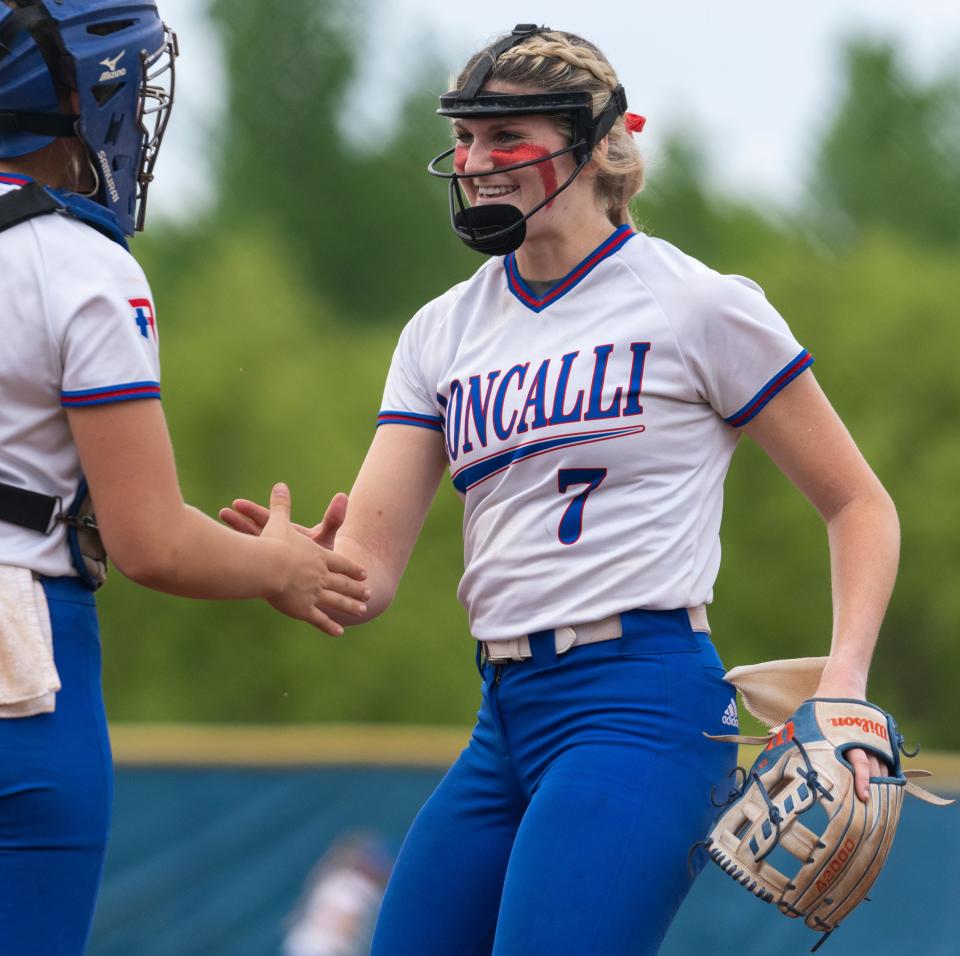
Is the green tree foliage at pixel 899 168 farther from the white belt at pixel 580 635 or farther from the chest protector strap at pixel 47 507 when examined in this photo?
the chest protector strap at pixel 47 507

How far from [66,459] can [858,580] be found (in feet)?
5.03

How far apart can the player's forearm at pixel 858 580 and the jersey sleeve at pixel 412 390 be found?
93cm

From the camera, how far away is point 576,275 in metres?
3.37

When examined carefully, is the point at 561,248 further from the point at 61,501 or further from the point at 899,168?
the point at 899,168

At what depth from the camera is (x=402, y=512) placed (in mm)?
3623

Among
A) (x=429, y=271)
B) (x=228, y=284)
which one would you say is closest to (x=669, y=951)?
(x=228, y=284)

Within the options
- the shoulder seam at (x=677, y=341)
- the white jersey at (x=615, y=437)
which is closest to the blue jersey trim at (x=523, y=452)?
the white jersey at (x=615, y=437)

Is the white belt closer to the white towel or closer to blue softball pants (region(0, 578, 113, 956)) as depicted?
blue softball pants (region(0, 578, 113, 956))

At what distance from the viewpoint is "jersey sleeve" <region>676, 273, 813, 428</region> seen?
125 inches

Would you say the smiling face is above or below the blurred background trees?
above

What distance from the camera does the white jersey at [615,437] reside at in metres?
3.16

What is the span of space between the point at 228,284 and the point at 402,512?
58.7 ft

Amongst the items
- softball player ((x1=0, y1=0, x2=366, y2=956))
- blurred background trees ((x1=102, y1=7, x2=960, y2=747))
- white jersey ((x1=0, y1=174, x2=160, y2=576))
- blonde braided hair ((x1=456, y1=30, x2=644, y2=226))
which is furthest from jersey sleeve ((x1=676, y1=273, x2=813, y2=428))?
blurred background trees ((x1=102, y1=7, x2=960, y2=747))

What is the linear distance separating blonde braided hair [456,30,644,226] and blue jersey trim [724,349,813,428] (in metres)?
0.57
